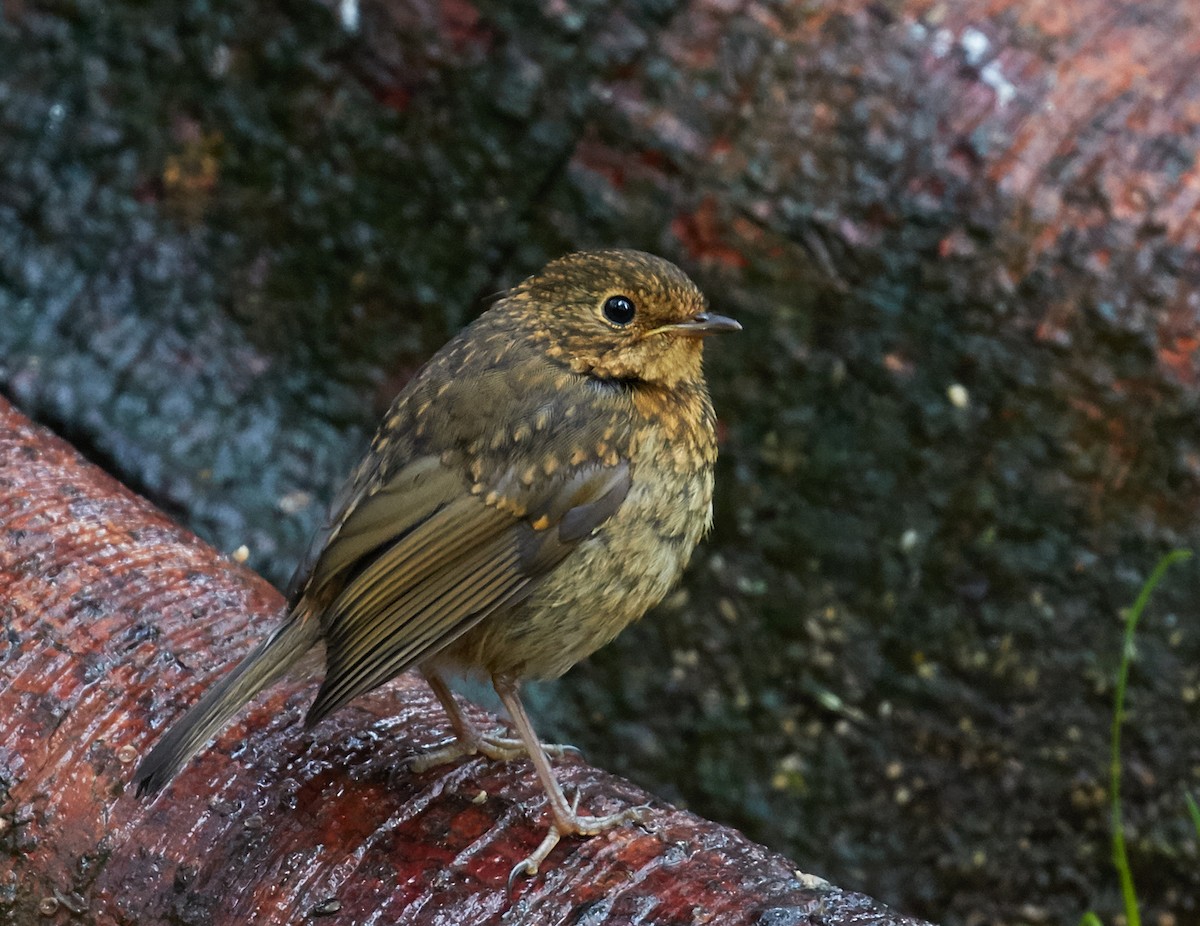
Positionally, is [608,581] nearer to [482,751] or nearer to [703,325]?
[482,751]

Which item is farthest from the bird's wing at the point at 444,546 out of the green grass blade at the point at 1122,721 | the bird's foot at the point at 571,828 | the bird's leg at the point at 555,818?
the green grass blade at the point at 1122,721

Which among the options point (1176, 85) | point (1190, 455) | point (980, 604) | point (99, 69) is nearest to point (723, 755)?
point (980, 604)

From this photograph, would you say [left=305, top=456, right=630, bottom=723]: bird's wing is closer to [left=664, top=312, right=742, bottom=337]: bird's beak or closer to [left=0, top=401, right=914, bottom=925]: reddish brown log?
[left=0, top=401, right=914, bottom=925]: reddish brown log

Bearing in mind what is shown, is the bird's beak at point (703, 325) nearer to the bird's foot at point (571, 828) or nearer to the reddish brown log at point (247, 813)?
the reddish brown log at point (247, 813)

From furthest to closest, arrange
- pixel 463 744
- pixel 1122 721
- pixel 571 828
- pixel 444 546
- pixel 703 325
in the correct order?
1. pixel 1122 721
2. pixel 703 325
3. pixel 444 546
4. pixel 463 744
5. pixel 571 828

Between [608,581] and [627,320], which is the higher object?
[627,320]

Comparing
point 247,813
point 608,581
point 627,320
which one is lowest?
point 247,813

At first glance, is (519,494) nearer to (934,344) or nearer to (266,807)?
(266,807)

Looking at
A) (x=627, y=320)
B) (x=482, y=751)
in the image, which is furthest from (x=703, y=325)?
(x=482, y=751)
